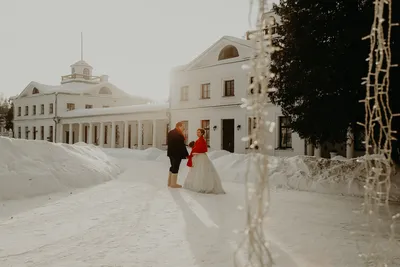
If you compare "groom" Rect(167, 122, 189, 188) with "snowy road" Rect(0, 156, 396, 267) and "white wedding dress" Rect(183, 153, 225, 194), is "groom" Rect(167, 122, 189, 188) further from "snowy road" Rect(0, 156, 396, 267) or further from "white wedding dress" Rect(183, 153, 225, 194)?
"snowy road" Rect(0, 156, 396, 267)

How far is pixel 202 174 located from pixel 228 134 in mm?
14208

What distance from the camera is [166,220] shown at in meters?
6.46

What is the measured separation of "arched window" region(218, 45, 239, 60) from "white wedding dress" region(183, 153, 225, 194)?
48.6 feet

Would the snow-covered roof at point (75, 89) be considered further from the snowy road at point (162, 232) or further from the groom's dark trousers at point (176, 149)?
the snowy road at point (162, 232)

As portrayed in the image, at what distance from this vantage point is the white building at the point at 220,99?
2083cm

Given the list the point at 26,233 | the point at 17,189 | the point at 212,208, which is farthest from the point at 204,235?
the point at 17,189

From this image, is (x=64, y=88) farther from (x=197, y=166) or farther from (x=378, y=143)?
(x=378, y=143)

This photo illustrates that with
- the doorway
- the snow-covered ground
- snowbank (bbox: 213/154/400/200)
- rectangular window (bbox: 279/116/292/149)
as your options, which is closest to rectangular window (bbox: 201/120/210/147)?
the doorway

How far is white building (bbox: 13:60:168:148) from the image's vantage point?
1399 inches

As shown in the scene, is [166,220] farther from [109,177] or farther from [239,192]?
[109,177]

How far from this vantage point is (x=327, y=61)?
8.93 meters

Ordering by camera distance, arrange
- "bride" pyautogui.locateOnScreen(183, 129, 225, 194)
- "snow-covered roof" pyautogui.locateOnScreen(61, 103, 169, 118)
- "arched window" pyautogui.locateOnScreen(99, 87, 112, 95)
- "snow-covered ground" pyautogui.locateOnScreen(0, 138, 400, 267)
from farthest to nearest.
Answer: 1. "arched window" pyautogui.locateOnScreen(99, 87, 112, 95)
2. "snow-covered roof" pyautogui.locateOnScreen(61, 103, 169, 118)
3. "bride" pyautogui.locateOnScreen(183, 129, 225, 194)
4. "snow-covered ground" pyautogui.locateOnScreen(0, 138, 400, 267)

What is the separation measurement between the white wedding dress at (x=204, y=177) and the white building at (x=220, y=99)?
1099 cm

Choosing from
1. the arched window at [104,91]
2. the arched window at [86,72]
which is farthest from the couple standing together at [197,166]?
the arched window at [86,72]
